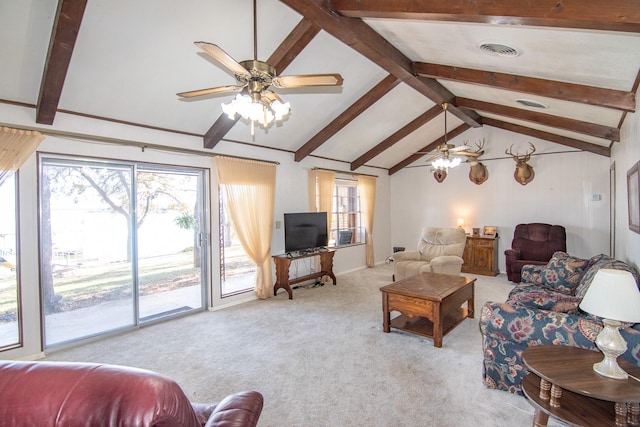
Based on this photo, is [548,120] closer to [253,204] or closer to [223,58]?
[253,204]

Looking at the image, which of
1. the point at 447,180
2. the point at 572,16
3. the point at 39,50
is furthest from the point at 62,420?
the point at 447,180

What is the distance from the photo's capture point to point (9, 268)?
309 centimetres

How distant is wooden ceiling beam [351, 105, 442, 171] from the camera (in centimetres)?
575

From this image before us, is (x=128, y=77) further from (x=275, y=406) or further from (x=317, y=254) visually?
(x=317, y=254)

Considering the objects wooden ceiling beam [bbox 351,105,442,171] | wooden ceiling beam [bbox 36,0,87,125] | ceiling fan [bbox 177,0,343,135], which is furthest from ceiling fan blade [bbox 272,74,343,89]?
wooden ceiling beam [bbox 351,105,442,171]

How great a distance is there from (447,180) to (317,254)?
386 centimetres

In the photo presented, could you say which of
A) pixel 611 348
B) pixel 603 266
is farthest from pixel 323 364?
pixel 603 266

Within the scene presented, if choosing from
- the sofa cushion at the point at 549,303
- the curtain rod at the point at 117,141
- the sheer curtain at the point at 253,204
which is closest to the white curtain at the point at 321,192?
the sheer curtain at the point at 253,204

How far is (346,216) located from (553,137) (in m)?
4.16

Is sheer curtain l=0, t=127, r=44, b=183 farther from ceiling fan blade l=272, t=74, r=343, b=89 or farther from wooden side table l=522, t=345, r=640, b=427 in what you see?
wooden side table l=522, t=345, r=640, b=427

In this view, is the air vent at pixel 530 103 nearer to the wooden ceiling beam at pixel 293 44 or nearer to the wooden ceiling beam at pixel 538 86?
the wooden ceiling beam at pixel 538 86

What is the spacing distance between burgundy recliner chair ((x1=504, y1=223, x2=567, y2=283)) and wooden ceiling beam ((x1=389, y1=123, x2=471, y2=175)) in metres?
2.40

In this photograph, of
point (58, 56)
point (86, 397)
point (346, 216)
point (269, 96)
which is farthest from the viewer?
point (346, 216)

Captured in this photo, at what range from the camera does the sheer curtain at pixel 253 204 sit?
459cm
